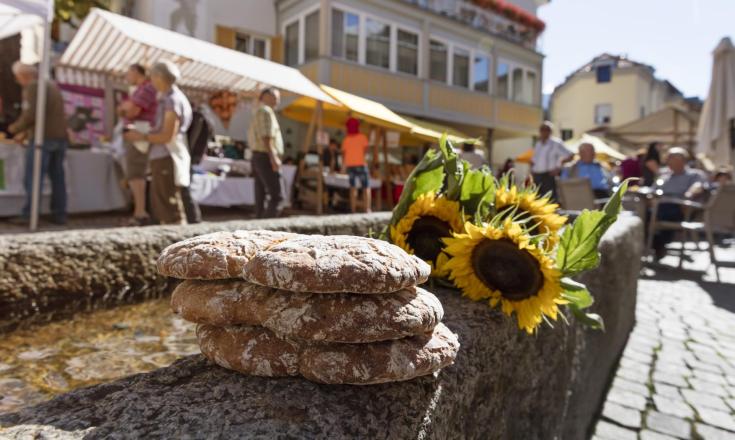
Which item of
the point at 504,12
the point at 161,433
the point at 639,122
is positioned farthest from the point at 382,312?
the point at 504,12

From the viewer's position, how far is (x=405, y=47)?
16047 millimetres

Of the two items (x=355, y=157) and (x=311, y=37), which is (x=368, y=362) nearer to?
(x=355, y=157)

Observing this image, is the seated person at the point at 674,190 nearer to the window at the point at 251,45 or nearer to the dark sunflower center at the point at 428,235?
the dark sunflower center at the point at 428,235

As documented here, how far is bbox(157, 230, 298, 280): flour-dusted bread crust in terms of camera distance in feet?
2.52

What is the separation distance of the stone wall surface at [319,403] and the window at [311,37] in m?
14.0

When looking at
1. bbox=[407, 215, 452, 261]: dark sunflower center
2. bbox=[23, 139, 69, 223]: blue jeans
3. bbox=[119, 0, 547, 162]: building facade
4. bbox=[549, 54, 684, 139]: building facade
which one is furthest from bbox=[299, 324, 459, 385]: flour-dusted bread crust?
bbox=[549, 54, 684, 139]: building facade

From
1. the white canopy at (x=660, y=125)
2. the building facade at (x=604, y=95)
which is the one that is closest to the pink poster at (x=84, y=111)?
the white canopy at (x=660, y=125)

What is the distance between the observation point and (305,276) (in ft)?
2.14

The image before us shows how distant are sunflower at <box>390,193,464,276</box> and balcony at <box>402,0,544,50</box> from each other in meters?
16.0

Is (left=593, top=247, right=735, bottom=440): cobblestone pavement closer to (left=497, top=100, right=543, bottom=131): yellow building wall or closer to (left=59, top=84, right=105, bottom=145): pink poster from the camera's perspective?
(left=59, top=84, right=105, bottom=145): pink poster

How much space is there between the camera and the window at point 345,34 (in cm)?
1415

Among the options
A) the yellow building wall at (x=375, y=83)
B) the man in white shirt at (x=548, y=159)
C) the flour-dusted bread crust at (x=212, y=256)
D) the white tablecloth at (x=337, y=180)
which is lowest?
the flour-dusted bread crust at (x=212, y=256)

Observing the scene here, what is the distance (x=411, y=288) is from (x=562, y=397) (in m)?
1.05

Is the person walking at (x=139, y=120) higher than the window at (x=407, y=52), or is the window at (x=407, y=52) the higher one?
the window at (x=407, y=52)
